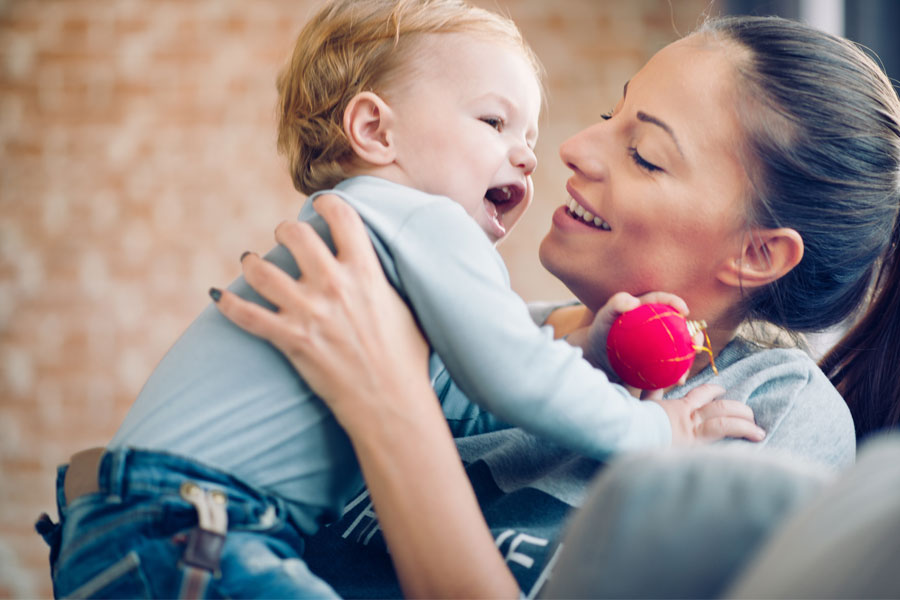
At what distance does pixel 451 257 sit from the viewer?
1055 mm

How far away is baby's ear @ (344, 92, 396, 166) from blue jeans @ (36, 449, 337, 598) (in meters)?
0.59

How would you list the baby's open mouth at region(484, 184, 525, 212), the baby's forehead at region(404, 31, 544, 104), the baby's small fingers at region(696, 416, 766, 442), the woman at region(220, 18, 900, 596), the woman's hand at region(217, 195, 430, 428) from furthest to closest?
the baby's open mouth at region(484, 184, 525, 212) < the baby's forehead at region(404, 31, 544, 104) < the woman at region(220, 18, 900, 596) < the baby's small fingers at region(696, 416, 766, 442) < the woman's hand at region(217, 195, 430, 428)

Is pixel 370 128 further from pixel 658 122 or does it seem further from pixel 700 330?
pixel 700 330

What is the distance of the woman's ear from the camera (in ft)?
4.47

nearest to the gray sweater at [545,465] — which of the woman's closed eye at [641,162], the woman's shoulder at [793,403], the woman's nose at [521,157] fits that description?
the woman's shoulder at [793,403]

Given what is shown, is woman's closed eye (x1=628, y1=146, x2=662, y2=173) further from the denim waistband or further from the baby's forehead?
the denim waistband

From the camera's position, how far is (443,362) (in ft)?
3.55

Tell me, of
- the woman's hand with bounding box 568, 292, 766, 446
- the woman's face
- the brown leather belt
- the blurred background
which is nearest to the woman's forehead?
the woman's face

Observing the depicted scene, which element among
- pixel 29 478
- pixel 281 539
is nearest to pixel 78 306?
pixel 29 478

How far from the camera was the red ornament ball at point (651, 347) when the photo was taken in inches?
46.7

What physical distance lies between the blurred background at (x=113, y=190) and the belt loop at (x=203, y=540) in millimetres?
3036

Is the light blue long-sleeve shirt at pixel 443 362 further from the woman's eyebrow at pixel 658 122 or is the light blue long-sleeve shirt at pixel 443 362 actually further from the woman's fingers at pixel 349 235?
the woman's eyebrow at pixel 658 122

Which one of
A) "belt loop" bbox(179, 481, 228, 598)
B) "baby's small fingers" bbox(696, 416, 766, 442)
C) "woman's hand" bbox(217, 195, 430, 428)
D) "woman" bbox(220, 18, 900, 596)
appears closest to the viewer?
"belt loop" bbox(179, 481, 228, 598)

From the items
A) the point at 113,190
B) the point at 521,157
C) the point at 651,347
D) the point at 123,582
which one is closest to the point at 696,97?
the point at 521,157
